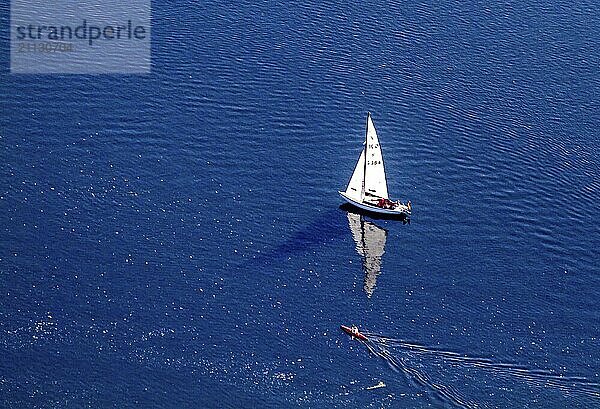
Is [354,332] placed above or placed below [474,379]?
above

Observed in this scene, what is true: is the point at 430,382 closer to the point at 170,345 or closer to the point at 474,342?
the point at 474,342

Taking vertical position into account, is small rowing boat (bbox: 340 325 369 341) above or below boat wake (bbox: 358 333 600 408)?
above

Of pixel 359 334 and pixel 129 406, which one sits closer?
pixel 129 406

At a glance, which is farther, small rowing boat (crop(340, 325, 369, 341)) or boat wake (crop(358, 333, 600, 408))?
small rowing boat (crop(340, 325, 369, 341))

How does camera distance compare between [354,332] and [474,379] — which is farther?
[354,332]

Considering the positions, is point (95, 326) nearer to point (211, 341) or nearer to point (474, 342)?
point (211, 341)

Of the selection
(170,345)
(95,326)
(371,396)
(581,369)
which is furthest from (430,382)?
(95,326)

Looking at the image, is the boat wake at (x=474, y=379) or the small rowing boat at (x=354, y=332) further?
the small rowing boat at (x=354, y=332)
